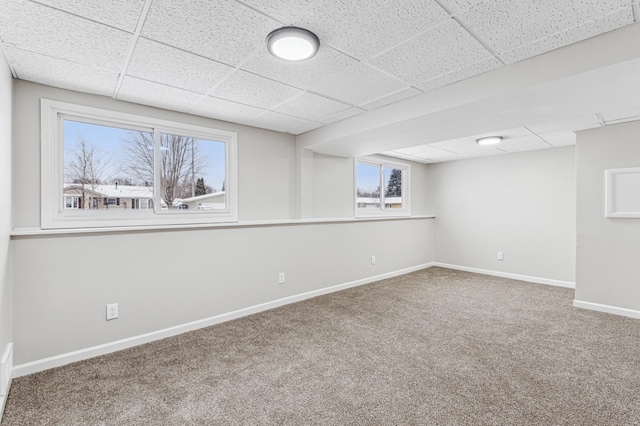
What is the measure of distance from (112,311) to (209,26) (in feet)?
8.00

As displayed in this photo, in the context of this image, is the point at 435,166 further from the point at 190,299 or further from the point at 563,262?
the point at 190,299

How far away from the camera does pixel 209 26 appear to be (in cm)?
180

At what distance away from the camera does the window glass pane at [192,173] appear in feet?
10.9

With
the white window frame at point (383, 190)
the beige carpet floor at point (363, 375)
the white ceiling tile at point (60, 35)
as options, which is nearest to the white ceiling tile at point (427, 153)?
the white window frame at point (383, 190)

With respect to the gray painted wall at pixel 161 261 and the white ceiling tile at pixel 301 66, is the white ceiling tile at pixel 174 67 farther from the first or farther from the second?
the gray painted wall at pixel 161 261


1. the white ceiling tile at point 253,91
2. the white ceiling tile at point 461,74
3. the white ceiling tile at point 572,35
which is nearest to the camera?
the white ceiling tile at point 572,35

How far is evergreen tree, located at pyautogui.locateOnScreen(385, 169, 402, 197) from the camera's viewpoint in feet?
19.6

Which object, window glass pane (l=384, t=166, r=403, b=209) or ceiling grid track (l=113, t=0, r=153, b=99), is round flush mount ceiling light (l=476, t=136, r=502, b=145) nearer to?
window glass pane (l=384, t=166, r=403, b=209)

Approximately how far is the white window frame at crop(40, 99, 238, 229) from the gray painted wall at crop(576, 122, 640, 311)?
4226 millimetres

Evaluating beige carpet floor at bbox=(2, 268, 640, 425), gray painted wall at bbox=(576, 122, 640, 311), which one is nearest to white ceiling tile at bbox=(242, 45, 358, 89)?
beige carpet floor at bbox=(2, 268, 640, 425)

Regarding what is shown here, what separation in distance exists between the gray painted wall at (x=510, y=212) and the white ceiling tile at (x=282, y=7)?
493 centimetres

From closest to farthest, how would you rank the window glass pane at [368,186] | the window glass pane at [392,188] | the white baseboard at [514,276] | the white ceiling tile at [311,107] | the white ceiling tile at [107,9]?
1. the white ceiling tile at [107,9]
2. the white ceiling tile at [311,107]
3. the white baseboard at [514,276]
4. the window glass pane at [368,186]
5. the window glass pane at [392,188]

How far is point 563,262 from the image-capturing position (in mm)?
4770

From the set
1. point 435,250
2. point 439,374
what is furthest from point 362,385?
point 435,250
